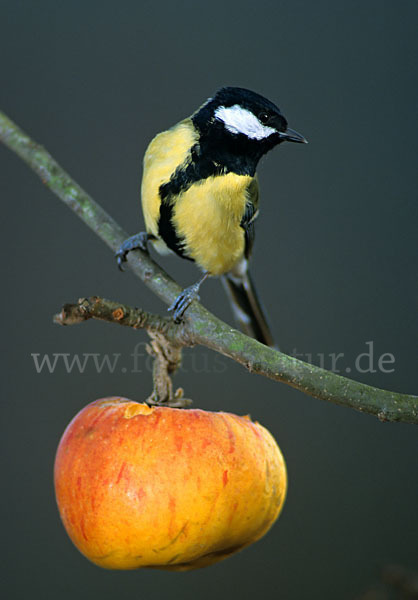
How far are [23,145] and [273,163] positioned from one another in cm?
85

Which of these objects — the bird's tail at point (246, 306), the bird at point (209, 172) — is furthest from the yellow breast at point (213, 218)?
the bird's tail at point (246, 306)

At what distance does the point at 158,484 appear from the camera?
0.54 m

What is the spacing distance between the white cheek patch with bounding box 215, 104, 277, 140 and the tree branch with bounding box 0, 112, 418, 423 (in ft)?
0.67

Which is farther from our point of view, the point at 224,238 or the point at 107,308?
the point at 224,238

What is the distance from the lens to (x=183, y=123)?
87cm

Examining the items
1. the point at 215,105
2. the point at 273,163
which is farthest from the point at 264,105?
the point at 273,163

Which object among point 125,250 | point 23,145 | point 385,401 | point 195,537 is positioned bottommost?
point 195,537

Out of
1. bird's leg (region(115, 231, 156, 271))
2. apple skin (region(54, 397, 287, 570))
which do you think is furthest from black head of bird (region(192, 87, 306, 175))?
apple skin (region(54, 397, 287, 570))

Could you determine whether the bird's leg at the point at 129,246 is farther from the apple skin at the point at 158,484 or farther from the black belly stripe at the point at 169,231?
the apple skin at the point at 158,484

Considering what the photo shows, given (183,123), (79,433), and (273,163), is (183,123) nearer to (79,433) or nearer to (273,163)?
(79,433)

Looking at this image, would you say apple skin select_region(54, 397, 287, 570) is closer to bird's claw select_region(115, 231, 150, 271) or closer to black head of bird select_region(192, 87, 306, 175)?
bird's claw select_region(115, 231, 150, 271)

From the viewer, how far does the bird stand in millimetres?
805

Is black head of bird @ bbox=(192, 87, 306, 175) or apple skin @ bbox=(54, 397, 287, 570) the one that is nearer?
apple skin @ bbox=(54, 397, 287, 570)

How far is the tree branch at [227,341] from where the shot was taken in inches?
20.0
